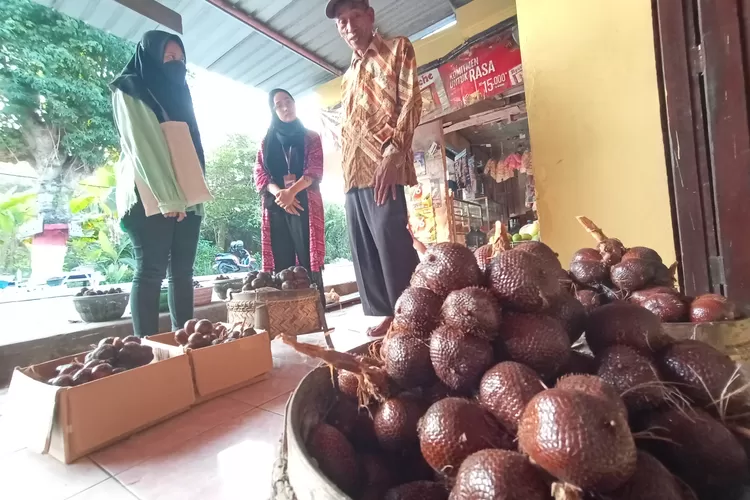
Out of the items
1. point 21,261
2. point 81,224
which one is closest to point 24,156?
point 21,261

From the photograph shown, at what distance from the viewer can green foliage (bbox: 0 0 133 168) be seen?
533cm

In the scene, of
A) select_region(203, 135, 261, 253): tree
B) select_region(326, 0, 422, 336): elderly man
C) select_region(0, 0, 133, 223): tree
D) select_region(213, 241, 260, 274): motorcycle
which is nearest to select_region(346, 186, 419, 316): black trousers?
select_region(326, 0, 422, 336): elderly man

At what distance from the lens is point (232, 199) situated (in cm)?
811

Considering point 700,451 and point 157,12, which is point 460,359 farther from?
point 157,12

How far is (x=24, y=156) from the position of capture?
5.92m

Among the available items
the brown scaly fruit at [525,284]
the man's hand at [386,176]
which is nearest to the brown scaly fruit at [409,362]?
the brown scaly fruit at [525,284]

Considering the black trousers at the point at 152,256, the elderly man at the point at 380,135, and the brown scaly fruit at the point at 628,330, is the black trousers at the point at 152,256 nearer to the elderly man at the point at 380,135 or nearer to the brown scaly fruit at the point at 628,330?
the elderly man at the point at 380,135

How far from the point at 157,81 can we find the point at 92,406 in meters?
1.71

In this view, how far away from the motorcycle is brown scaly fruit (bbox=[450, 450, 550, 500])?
7.68 metres

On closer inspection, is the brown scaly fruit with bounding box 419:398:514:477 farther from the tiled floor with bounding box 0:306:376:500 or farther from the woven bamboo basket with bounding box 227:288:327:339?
the woven bamboo basket with bounding box 227:288:327:339

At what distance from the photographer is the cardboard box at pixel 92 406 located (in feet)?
3.56

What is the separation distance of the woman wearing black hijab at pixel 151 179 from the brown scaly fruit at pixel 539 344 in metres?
1.91

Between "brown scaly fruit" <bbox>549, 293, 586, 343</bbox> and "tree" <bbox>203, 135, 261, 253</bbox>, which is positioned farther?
"tree" <bbox>203, 135, 261, 253</bbox>

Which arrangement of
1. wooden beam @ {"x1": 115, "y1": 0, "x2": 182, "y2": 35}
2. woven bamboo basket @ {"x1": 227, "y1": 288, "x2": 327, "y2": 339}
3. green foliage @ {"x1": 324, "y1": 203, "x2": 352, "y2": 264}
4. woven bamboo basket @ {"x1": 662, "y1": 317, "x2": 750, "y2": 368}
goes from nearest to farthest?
woven bamboo basket @ {"x1": 662, "y1": 317, "x2": 750, "y2": 368} → woven bamboo basket @ {"x1": 227, "y1": 288, "x2": 327, "y2": 339} → wooden beam @ {"x1": 115, "y1": 0, "x2": 182, "y2": 35} → green foliage @ {"x1": 324, "y1": 203, "x2": 352, "y2": 264}
